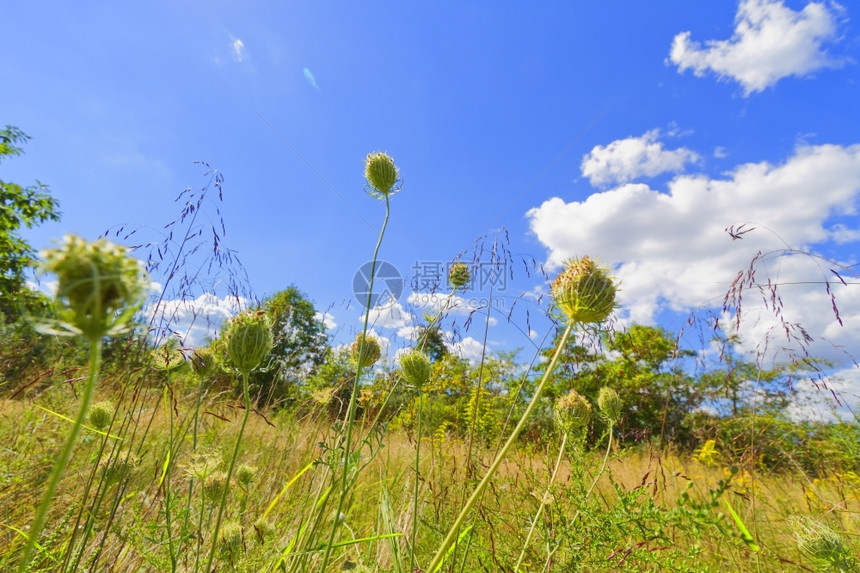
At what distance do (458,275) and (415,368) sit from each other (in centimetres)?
137

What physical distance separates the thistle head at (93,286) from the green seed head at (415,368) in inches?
62.2

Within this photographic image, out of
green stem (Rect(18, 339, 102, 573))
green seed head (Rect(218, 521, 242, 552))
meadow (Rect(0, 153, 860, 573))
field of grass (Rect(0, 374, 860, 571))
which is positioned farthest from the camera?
green seed head (Rect(218, 521, 242, 552))

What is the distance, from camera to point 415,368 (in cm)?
221

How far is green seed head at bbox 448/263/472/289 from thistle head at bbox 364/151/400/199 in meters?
1.13

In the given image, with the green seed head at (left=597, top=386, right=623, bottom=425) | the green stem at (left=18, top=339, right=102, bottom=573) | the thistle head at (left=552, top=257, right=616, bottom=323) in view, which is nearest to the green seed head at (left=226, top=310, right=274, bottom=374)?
the green stem at (left=18, top=339, right=102, bottom=573)

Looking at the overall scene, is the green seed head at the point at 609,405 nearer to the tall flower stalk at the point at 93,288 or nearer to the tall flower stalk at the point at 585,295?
the tall flower stalk at the point at 585,295

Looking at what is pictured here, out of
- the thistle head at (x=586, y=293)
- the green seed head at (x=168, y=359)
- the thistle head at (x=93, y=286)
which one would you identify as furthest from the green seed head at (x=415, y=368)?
the thistle head at (x=93, y=286)

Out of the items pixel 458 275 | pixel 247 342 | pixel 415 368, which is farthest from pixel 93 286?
pixel 458 275

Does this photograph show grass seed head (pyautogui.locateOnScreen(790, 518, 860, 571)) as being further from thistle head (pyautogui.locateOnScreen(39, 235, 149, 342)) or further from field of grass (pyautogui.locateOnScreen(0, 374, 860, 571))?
thistle head (pyautogui.locateOnScreen(39, 235, 149, 342))

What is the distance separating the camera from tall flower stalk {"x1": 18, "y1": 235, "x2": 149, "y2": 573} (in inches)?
25.5

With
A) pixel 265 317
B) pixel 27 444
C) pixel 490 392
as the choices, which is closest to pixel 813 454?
pixel 490 392

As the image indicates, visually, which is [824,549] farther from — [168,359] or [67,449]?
[168,359]

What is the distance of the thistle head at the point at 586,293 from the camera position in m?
1.39

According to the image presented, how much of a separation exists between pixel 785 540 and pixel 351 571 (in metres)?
3.73
